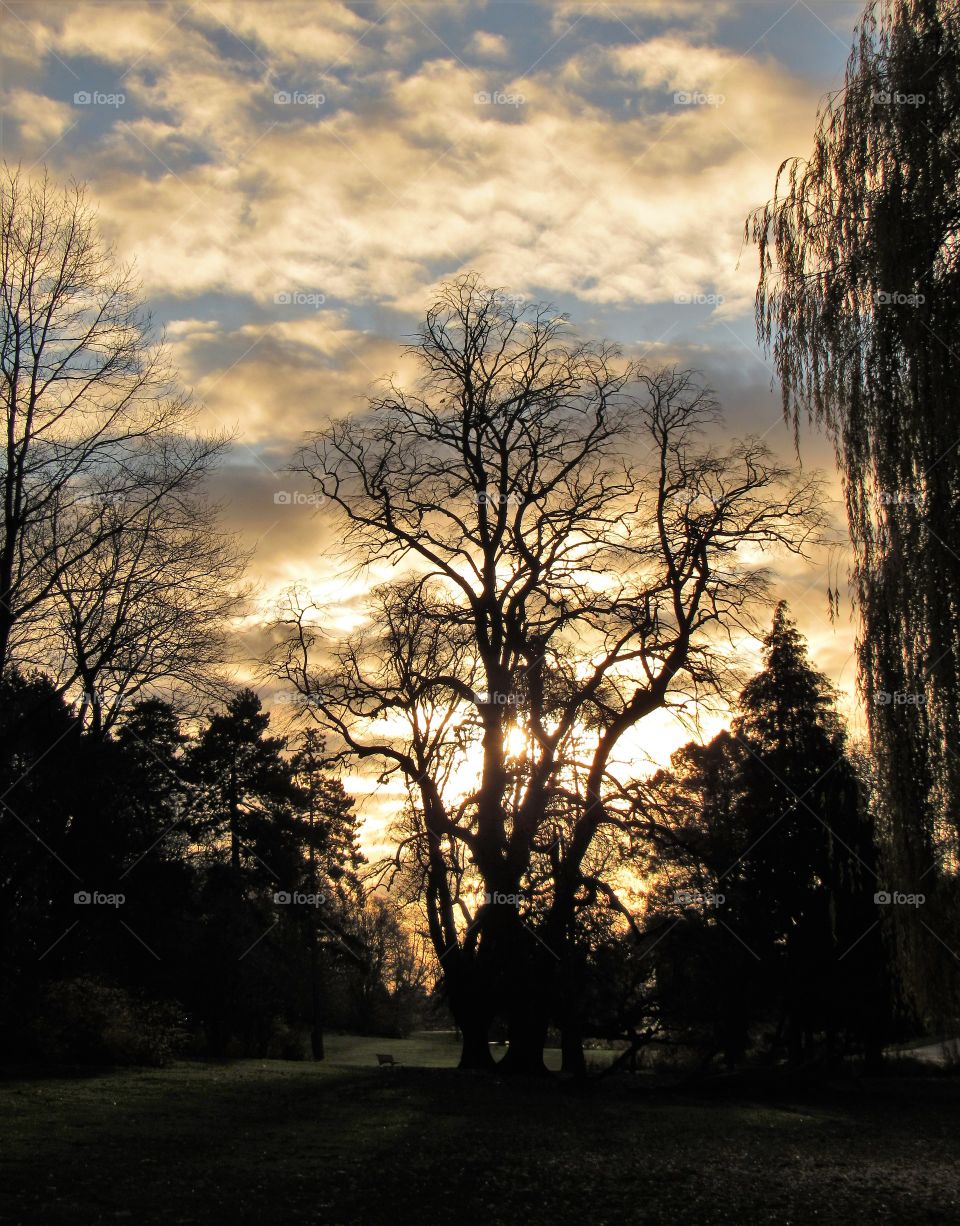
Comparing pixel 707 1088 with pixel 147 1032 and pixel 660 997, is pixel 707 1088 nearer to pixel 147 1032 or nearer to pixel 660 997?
pixel 660 997

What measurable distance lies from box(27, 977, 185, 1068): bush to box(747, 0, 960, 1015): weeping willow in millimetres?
18604

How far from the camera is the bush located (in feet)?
68.2

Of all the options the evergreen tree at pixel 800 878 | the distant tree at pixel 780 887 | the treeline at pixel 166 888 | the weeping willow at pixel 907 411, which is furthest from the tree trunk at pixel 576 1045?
the weeping willow at pixel 907 411

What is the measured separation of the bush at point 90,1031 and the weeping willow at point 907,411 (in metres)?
18.6

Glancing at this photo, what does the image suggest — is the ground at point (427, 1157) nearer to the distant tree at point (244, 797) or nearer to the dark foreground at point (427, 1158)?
the dark foreground at point (427, 1158)

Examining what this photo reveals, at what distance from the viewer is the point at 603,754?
22.1 metres

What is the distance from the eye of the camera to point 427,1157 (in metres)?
11.4

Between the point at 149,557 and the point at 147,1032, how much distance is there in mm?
11051

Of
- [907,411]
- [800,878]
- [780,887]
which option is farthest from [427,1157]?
[800,878]

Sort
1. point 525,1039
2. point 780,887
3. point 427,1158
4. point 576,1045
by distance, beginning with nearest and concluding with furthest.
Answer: point 427,1158 < point 576,1045 < point 525,1039 < point 780,887

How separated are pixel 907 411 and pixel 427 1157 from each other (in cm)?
930

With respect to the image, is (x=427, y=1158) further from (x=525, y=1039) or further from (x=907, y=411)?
(x=525, y=1039)

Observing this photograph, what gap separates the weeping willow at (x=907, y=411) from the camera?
7480mm

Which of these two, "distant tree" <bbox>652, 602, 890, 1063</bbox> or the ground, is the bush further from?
"distant tree" <bbox>652, 602, 890, 1063</bbox>
